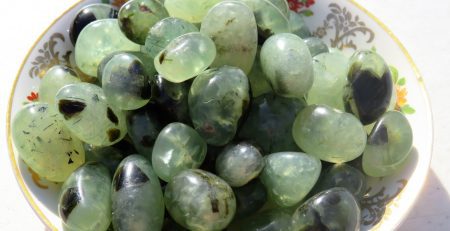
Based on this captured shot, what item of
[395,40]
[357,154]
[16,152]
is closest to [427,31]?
[395,40]

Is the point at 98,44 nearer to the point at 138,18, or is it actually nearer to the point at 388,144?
Result: the point at 138,18

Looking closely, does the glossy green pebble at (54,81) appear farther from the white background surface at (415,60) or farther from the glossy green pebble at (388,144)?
the glossy green pebble at (388,144)

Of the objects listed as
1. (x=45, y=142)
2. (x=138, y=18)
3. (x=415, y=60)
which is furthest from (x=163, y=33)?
(x=415, y=60)

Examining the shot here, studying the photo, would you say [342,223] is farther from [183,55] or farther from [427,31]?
[427,31]

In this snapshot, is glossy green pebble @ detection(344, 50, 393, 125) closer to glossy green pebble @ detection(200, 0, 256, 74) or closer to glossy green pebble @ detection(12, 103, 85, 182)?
glossy green pebble @ detection(200, 0, 256, 74)

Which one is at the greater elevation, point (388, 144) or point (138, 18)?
point (138, 18)

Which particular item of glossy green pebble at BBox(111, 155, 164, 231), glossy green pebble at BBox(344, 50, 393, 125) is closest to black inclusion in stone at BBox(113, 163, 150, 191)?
glossy green pebble at BBox(111, 155, 164, 231)
